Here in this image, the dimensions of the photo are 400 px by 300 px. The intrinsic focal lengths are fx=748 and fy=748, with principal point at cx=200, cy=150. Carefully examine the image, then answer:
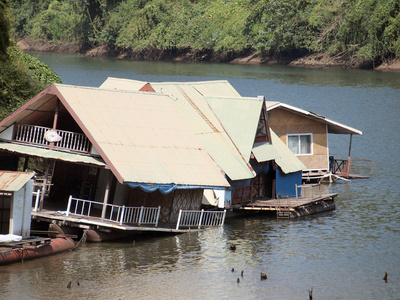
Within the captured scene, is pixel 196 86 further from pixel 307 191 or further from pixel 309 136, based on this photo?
pixel 309 136

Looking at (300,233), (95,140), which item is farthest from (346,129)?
(95,140)

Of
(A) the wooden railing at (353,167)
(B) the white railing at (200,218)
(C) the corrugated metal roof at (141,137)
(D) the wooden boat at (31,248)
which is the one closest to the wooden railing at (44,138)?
(C) the corrugated metal roof at (141,137)

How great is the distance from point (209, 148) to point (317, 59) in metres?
85.7

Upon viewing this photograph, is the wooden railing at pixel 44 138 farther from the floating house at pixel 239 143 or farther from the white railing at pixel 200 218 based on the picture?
the floating house at pixel 239 143

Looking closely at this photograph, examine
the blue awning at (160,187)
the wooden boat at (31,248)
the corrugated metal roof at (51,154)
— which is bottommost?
the wooden boat at (31,248)

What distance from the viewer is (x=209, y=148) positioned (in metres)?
33.7

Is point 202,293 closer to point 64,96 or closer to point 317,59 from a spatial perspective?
point 64,96

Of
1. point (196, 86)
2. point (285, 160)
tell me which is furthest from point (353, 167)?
point (196, 86)

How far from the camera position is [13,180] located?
26531 millimetres

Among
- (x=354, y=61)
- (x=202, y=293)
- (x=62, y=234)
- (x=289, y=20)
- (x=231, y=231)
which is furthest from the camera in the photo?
(x=289, y=20)

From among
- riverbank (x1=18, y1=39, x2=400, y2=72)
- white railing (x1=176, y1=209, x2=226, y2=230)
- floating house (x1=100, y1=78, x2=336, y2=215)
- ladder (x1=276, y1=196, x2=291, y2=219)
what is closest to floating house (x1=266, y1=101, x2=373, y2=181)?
floating house (x1=100, y1=78, x2=336, y2=215)

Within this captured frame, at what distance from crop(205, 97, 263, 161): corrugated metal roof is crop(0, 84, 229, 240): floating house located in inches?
147

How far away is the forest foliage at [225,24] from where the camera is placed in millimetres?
105375

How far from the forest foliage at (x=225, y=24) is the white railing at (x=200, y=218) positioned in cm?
7068
